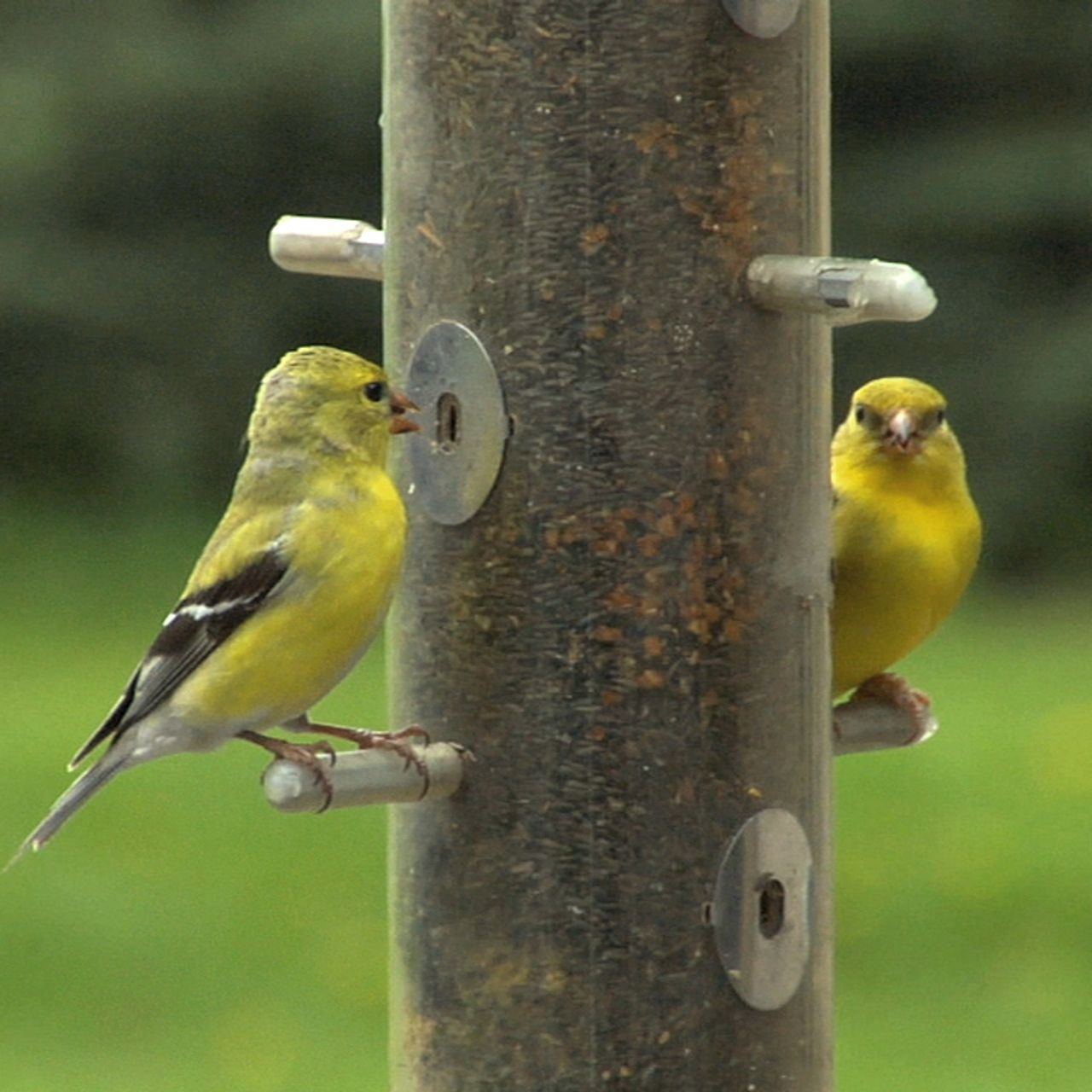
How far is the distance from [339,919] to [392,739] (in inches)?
221

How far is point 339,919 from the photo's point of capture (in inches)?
355

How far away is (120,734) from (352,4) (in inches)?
401

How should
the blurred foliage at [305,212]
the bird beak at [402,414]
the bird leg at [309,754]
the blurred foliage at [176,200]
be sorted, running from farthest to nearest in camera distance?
1. the blurred foliage at [176,200]
2. the blurred foliage at [305,212]
3. the bird beak at [402,414]
4. the bird leg at [309,754]

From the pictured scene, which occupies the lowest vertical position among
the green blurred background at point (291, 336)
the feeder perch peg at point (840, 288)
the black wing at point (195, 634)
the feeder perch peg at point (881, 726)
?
the feeder perch peg at point (881, 726)

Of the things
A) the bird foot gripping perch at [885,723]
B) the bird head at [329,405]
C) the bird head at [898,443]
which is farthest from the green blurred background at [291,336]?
the bird head at [329,405]

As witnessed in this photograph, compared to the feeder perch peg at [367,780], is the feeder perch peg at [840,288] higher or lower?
higher

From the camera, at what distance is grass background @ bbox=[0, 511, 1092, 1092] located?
800 cm

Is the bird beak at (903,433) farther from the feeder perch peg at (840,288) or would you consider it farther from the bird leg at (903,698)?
the feeder perch peg at (840,288)

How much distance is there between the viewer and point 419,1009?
11.9ft

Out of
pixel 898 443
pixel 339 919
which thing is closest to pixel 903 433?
pixel 898 443

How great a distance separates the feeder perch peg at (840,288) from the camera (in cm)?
325

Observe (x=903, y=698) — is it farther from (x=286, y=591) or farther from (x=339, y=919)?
(x=339, y=919)

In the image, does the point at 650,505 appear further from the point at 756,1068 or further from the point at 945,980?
the point at 945,980

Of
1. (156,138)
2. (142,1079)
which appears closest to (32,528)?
(156,138)
